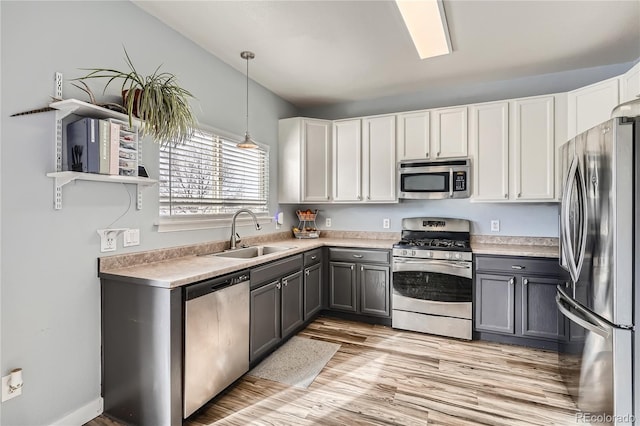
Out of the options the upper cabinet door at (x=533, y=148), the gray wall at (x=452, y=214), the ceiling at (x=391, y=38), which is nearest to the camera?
the ceiling at (x=391, y=38)

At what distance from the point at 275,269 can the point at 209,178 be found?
1035 mm

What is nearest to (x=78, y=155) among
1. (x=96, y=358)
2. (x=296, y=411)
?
(x=96, y=358)

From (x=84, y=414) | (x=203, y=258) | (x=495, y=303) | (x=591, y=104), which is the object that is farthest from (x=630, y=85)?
(x=84, y=414)

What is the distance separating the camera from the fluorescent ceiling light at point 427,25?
219cm

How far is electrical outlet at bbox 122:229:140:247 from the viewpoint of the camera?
2.09 meters

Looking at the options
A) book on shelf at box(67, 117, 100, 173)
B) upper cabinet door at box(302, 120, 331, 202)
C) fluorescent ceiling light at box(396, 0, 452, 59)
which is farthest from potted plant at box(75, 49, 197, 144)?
upper cabinet door at box(302, 120, 331, 202)

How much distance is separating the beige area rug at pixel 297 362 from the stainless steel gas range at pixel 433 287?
2.89 ft

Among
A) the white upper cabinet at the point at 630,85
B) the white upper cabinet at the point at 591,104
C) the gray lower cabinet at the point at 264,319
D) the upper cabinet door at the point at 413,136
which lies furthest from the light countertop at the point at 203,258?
the white upper cabinet at the point at 630,85

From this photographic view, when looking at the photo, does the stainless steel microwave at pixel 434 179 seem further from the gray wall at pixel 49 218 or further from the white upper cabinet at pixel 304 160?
the gray wall at pixel 49 218

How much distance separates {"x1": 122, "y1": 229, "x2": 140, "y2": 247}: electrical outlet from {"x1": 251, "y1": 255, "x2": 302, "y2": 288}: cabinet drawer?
813 mm

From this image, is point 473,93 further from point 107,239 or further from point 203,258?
point 107,239

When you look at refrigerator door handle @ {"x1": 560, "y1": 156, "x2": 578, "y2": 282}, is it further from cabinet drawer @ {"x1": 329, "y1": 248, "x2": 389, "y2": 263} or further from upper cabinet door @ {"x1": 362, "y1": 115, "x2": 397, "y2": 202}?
upper cabinet door @ {"x1": 362, "y1": 115, "x2": 397, "y2": 202}

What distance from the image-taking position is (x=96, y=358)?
1.94m

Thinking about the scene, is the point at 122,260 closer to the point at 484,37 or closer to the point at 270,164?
the point at 270,164
